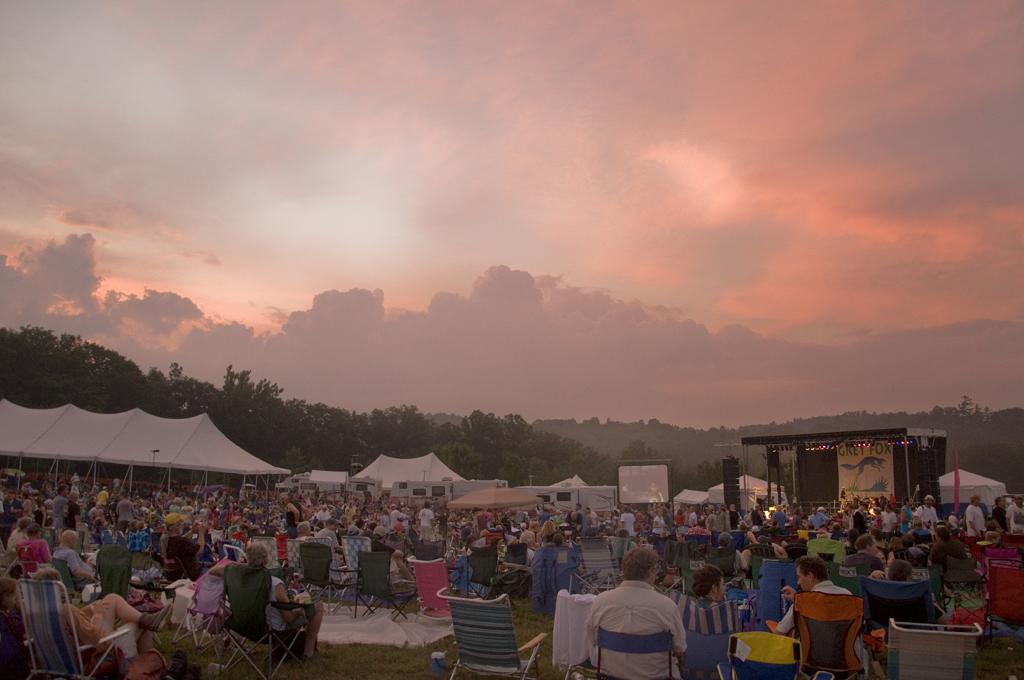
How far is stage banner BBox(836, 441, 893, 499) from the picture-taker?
2450 centimetres

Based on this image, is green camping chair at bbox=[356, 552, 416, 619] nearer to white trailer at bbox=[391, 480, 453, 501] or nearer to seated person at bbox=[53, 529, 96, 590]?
seated person at bbox=[53, 529, 96, 590]

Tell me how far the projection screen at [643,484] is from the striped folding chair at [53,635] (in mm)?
23529

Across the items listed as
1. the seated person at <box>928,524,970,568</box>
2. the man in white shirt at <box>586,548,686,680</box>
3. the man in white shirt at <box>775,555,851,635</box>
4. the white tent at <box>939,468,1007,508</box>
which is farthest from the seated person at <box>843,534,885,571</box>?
the white tent at <box>939,468,1007,508</box>

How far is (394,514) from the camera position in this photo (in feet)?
56.1

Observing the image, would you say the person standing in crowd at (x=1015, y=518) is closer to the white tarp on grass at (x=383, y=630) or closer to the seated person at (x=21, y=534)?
the white tarp on grass at (x=383, y=630)

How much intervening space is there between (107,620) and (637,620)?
131 inches

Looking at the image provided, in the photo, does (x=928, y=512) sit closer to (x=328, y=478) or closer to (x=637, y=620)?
(x=637, y=620)

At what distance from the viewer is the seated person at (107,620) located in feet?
16.1

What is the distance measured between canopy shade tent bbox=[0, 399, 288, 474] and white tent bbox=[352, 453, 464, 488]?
8.06 m

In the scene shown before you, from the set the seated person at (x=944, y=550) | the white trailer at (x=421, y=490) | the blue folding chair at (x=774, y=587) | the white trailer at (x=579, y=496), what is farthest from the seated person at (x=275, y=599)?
the white trailer at (x=421, y=490)

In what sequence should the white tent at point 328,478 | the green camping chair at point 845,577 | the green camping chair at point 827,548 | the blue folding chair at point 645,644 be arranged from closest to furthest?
1. the blue folding chair at point 645,644
2. the green camping chair at point 845,577
3. the green camping chair at point 827,548
4. the white tent at point 328,478

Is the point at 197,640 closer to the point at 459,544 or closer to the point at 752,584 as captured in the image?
the point at 752,584

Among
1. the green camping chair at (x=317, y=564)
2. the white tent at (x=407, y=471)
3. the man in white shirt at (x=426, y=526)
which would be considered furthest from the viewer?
the white tent at (x=407, y=471)

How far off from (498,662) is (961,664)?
8.82 feet
